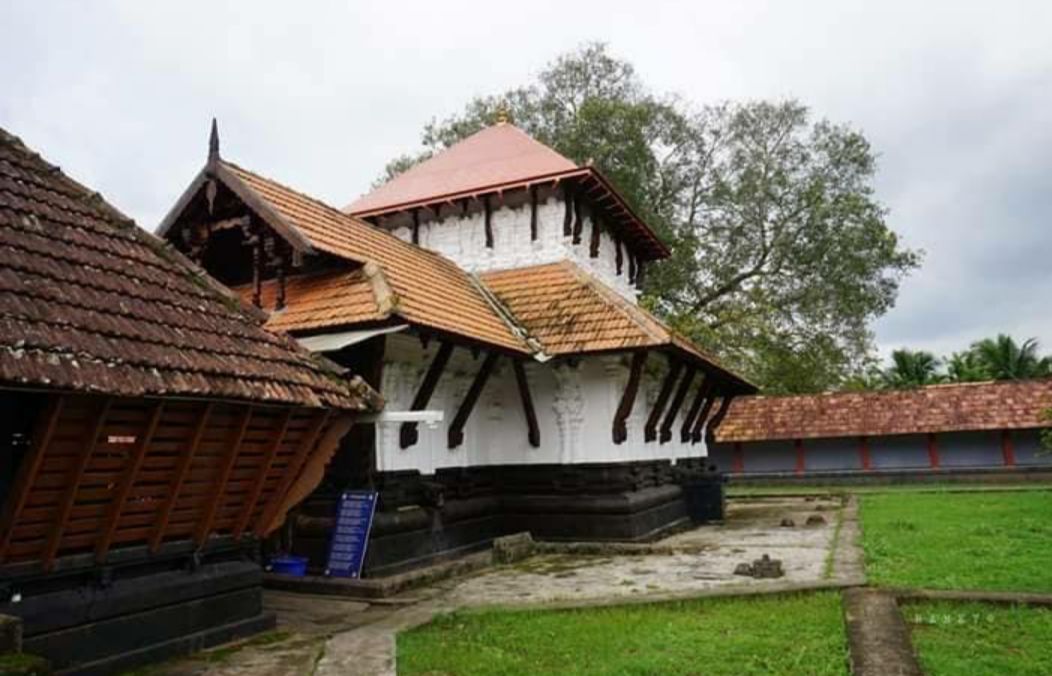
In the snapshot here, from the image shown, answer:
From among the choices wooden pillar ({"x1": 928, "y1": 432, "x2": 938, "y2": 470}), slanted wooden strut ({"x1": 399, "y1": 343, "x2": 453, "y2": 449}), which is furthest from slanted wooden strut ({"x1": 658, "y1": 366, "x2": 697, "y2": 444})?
wooden pillar ({"x1": 928, "y1": 432, "x2": 938, "y2": 470})

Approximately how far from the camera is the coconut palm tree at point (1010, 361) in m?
30.9

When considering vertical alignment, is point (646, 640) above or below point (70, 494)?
below

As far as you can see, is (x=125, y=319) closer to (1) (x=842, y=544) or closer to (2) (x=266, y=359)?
(2) (x=266, y=359)

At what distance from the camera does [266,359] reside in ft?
19.7

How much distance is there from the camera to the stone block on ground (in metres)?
10.3

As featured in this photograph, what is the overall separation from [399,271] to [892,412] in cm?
1731

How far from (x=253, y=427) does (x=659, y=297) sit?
1992cm

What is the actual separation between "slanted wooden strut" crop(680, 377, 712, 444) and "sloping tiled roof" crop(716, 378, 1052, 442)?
875cm

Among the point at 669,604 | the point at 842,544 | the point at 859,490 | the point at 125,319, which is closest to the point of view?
the point at 125,319

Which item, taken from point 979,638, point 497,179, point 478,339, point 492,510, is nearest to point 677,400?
point 492,510

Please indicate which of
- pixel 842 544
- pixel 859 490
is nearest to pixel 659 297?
pixel 859 490

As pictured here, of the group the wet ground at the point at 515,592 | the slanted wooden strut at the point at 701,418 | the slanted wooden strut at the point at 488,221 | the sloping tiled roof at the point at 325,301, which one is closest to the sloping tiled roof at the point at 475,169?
→ the slanted wooden strut at the point at 488,221

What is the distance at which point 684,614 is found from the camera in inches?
265

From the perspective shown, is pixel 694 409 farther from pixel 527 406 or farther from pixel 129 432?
pixel 129 432
